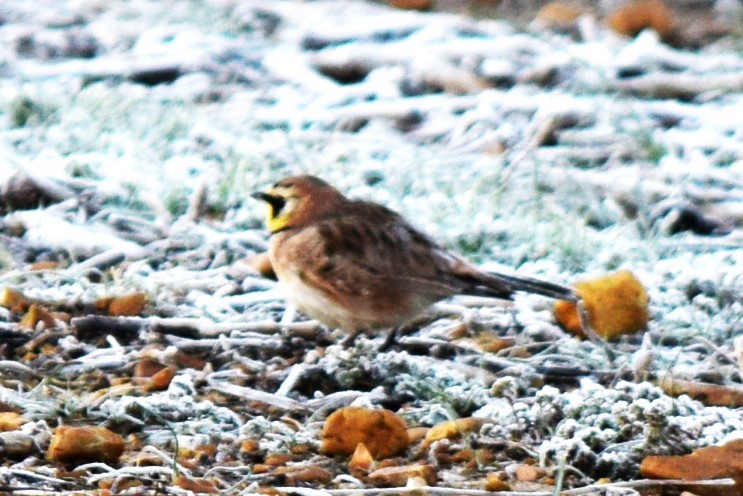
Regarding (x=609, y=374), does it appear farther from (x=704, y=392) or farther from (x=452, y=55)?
(x=452, y=55)

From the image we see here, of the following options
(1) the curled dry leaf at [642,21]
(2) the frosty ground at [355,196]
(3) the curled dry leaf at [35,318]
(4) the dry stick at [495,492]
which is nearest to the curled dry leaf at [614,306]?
(2) the frosty ground at [355,196]

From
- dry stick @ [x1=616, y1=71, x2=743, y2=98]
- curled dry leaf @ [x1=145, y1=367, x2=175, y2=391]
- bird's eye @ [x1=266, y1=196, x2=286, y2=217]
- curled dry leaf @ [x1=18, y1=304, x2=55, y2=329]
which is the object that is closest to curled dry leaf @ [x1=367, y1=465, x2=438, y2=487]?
curled dry leaf @ [x1=145, y1=367, x2=175, y2=391]

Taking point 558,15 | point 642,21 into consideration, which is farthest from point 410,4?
point 642,21

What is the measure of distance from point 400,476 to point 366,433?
0.91 ft

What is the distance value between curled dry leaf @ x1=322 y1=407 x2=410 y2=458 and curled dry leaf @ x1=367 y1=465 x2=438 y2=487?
192 millimetres

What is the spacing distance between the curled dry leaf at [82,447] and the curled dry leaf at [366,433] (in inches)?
22.0

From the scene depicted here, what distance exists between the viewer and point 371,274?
498 cm

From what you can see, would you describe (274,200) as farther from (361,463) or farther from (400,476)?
(400,476)

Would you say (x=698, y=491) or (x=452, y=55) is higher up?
(x=698, y=491)

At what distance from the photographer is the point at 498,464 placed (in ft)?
13.1

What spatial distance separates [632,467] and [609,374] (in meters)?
0.90

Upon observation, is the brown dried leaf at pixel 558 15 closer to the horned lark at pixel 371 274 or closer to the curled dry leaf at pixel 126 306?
the horned lark at pixel 371 274

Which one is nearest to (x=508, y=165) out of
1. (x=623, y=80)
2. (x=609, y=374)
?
(x=623, y=80)

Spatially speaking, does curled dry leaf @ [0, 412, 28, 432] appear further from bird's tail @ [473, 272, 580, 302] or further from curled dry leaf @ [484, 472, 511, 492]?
bird's tail @ [473, 272, 580, 302]
